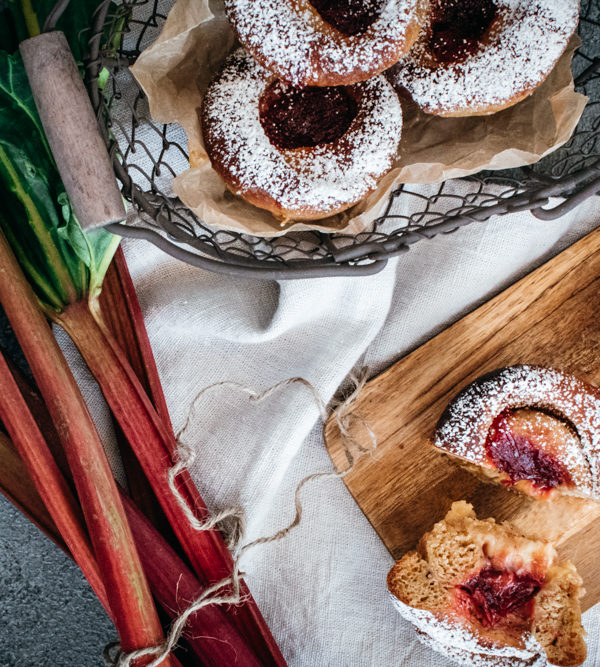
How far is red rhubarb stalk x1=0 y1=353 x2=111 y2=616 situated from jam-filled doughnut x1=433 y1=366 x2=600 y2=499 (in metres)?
0.76

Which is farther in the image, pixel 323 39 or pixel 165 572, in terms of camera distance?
pixel 165 572

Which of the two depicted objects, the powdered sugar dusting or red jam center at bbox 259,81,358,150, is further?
the powdered sugar dusting

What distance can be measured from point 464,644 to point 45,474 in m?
0.95

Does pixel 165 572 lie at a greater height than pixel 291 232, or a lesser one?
lesser

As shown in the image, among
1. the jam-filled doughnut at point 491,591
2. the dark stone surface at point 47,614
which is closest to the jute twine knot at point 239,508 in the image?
the dark stone surface at point 47,614

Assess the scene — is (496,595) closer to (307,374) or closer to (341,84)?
(307,374)

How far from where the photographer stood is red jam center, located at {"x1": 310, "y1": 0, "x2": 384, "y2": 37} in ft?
4.00

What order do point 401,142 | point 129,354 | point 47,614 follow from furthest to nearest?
1. point 47,614
2. point 129,354
3. point 401,142

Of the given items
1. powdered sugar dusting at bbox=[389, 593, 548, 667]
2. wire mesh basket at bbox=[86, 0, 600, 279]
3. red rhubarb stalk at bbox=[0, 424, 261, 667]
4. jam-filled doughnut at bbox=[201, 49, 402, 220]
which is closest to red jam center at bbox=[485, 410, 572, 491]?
powdered sugar dusting at bbox=[389, 593, 548, 667]

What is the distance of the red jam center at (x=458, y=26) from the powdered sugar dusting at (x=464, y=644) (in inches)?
44.8

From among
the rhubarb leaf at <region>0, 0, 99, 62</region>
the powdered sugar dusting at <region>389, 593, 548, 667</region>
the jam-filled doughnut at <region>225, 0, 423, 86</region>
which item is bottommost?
the powdered sugar dusting at <region>389, 593, 548, 667</region>

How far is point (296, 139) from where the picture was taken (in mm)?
1329

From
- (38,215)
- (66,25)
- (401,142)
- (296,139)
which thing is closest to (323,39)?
(296,139)

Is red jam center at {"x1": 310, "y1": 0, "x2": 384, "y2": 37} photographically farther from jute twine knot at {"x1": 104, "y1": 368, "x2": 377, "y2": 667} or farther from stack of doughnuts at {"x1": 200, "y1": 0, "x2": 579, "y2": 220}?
jute twine knot at {"x1": 104, "y1": 368, "x2": 377, "y2": 667}
